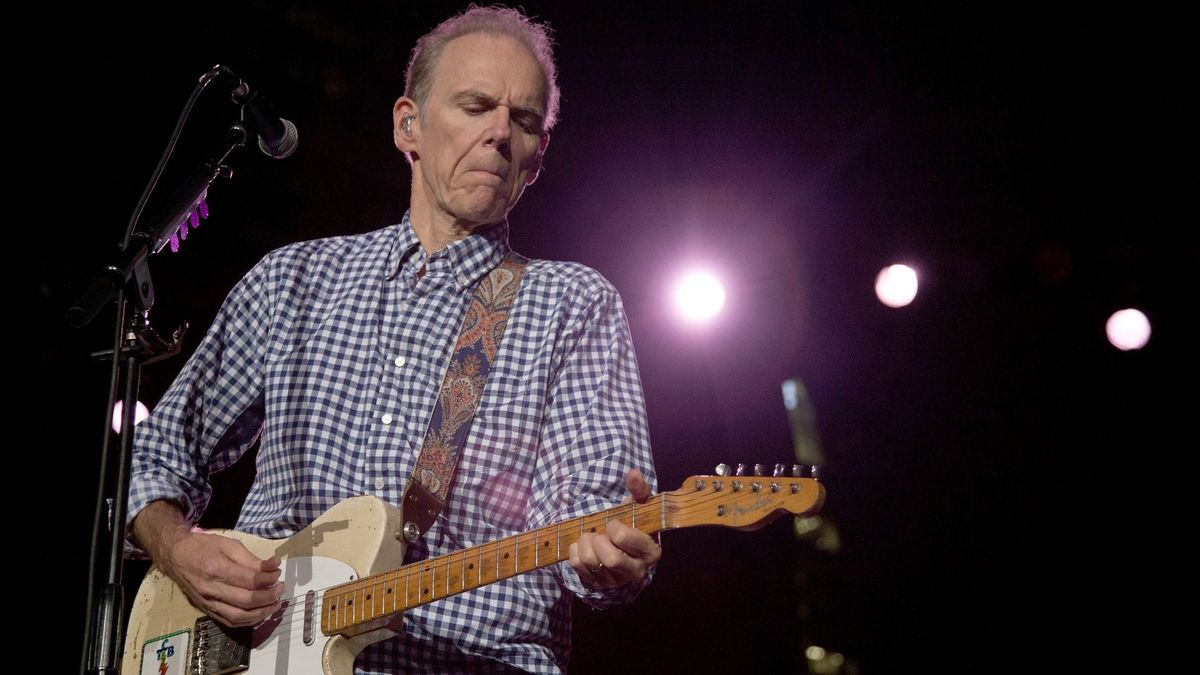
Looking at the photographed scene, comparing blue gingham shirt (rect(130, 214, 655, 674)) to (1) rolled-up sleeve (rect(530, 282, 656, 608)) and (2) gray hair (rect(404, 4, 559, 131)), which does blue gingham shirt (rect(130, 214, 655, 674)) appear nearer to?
(1) rolled-up sleeve (rect(530, 282, 656, 608))

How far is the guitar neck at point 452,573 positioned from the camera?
222 centimetres

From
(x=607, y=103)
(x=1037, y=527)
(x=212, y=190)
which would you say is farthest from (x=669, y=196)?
(x=1037, y=527)

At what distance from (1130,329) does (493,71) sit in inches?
165

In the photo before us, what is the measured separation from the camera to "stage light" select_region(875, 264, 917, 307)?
5.58m

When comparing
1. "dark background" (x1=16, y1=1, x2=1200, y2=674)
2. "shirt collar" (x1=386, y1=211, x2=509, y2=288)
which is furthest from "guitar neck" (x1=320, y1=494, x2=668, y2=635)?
"dark background" (x1=16, y1=1, x2=1200, y2=674)

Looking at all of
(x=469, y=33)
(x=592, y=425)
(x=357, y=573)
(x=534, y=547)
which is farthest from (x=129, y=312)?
(x=469, y=33)

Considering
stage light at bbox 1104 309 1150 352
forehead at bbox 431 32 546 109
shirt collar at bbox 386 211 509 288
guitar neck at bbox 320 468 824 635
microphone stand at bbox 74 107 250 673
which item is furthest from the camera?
stage light at bbox 1104 309 1150 352

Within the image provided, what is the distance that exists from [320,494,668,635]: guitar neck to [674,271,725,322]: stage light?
336 centimetres

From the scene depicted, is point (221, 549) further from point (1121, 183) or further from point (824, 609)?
point (1121, 183)

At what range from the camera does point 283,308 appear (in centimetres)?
287

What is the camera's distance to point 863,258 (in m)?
5.68

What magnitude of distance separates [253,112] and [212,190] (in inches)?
102

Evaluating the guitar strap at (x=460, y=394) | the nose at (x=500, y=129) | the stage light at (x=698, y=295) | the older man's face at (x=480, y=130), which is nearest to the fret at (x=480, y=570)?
the guitar strap at (x=460, y=394)

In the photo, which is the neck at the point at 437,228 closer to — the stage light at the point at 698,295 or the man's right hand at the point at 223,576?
the man's right hand at the point at 223,576
